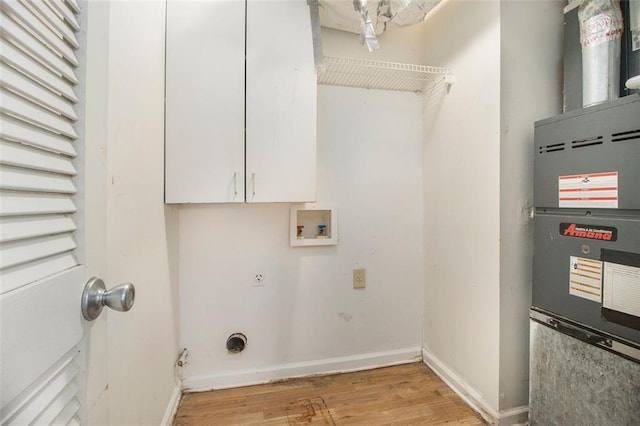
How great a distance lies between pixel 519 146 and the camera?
138cm

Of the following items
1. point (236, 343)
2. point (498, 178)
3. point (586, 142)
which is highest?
point (586, 142)

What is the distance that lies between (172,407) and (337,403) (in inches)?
35.8

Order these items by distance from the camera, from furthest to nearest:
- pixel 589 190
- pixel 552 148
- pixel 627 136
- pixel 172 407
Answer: pixel 172 407 < pixel 552 148 < pixel 589 190 < pixel 627 136

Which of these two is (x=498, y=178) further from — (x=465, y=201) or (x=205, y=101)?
(x=205, y=101)

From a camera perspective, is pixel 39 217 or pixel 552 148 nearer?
pixel 39 217

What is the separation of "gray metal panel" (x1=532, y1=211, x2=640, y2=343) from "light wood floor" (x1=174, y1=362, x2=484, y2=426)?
79cm

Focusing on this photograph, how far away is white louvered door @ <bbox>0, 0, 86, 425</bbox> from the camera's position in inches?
14.2

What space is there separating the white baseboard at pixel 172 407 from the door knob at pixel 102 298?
46.5 inches

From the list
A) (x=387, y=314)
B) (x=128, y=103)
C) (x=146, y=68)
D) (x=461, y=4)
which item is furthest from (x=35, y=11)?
(x=387, y=314)

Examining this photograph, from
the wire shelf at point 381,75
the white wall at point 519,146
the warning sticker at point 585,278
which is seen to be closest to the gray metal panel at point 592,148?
the white wall at point 519,146

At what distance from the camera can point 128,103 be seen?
3.25 feet

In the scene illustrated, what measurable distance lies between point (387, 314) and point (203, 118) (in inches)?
68.2

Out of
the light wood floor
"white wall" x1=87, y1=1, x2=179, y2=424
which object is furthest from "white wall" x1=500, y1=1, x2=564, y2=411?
"white wall" x1=87, y1=1, x2=179, y2=424

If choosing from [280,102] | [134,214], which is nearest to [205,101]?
[280,102]
